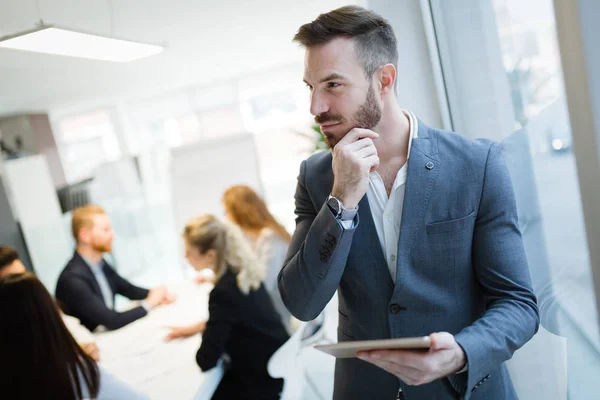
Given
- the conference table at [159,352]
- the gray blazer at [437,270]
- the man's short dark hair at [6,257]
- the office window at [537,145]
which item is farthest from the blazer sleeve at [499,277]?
the man's short dark hair at [6,257]

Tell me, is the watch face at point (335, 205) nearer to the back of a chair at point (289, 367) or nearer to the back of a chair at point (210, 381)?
the back of a chair at point (210, 381)

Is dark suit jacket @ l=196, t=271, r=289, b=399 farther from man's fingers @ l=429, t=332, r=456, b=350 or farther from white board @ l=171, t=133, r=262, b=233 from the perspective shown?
white board @ l=171, t=133, r=262, b=233

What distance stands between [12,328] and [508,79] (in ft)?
6.91

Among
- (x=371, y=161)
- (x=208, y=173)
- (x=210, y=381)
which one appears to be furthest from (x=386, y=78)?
(x=208, y=173)

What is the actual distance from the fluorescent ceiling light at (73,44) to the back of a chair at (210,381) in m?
1.99

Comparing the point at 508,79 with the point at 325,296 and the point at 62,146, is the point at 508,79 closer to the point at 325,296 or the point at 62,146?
the point at 325,296

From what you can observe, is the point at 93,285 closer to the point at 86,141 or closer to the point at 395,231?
the point at 395,231

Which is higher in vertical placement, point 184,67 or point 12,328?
point 184,67

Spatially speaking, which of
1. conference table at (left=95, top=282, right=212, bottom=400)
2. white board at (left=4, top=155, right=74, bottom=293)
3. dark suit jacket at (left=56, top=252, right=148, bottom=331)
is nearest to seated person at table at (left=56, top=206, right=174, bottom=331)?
dark suit jacket at (left=56, top=252, right=148, bottom=331)

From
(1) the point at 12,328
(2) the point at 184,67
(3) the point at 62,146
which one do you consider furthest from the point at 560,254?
(3) the point at 62,146

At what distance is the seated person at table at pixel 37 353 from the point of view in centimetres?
210

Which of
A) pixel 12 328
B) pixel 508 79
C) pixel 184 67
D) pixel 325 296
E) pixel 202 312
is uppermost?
pixel 184 67

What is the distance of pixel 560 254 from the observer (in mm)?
1549

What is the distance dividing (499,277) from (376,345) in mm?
351
